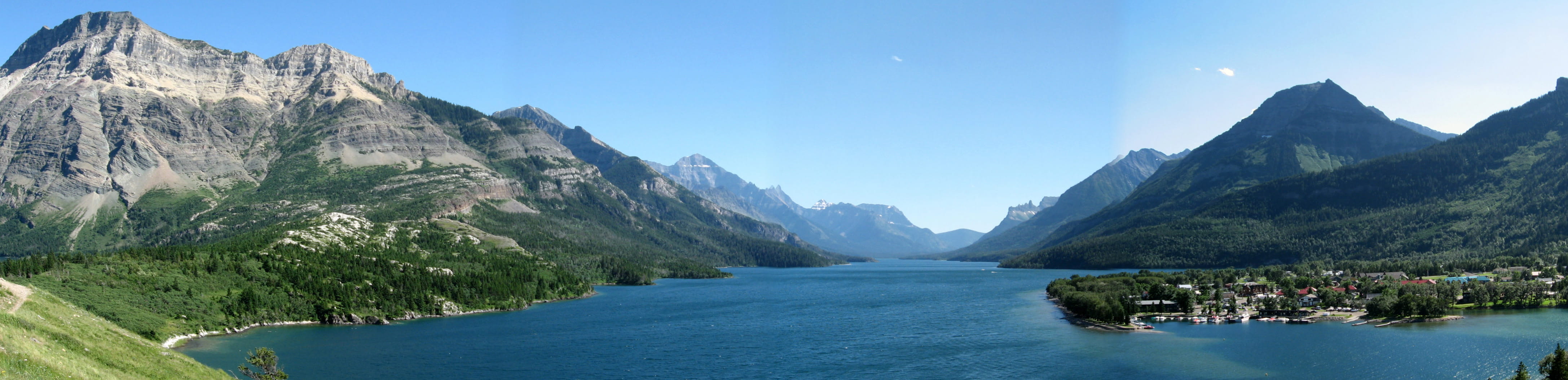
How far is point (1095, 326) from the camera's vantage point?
132m

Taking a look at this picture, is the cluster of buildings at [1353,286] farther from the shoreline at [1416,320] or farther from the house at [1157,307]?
the shoreline at [1416,320]

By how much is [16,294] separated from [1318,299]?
602 feet

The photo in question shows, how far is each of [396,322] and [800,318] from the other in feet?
227

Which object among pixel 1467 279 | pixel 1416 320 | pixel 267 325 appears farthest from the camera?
pixel 1467 279

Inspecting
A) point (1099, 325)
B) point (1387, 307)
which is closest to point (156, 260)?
point (1099, 325)

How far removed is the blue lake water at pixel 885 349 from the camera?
301 ft

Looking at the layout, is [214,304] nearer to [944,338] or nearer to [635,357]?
[635,357]

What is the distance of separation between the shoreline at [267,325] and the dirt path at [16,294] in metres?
15.2

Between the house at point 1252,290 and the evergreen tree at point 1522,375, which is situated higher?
the house at point 1252,290

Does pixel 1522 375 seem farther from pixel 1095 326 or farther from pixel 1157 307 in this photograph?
pixel 1157 307

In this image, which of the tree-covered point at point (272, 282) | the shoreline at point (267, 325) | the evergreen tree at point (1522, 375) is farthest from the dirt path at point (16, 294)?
the evergreen tree at point (1522, 375)

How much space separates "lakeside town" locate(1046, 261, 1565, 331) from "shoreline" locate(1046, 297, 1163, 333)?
27 cm

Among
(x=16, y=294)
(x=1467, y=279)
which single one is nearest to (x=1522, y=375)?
(x=16, y=294)

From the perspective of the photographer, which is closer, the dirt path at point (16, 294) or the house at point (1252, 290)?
the dirt path at point (16, 294)
